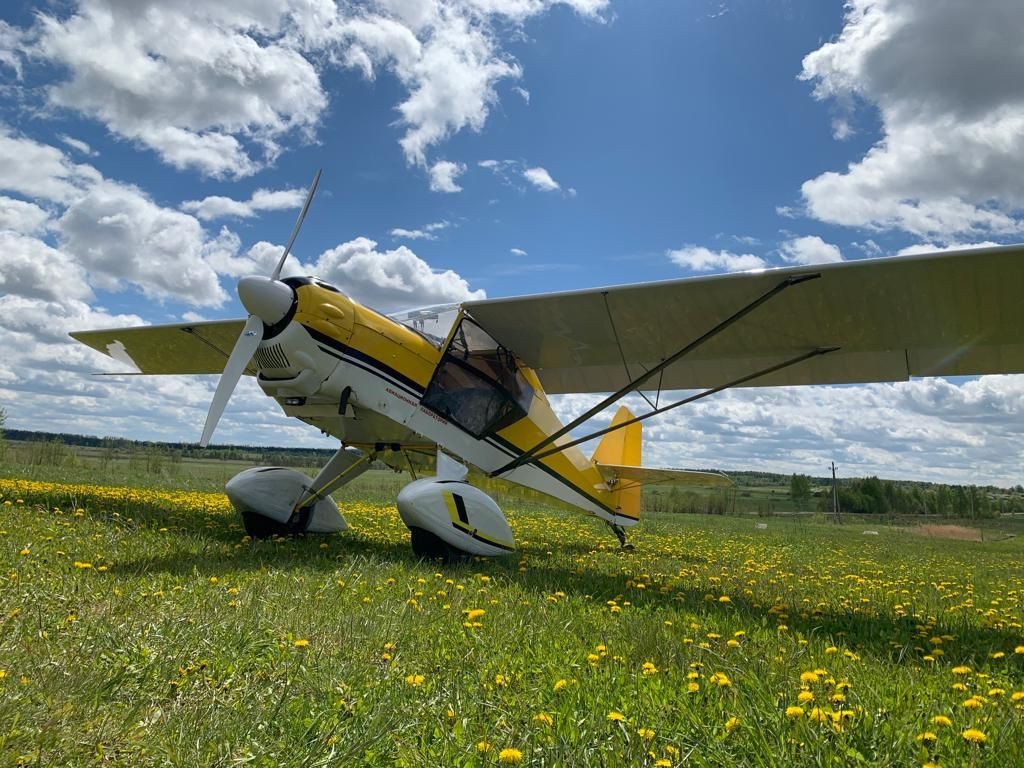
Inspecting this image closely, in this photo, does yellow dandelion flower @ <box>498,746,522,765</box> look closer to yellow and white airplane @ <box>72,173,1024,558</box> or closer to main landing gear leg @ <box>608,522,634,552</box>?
yellow and white airplane @ <box>72,173,1024,558</box>

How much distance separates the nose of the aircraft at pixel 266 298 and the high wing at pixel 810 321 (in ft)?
7.00

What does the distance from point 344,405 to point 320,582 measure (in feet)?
7.86

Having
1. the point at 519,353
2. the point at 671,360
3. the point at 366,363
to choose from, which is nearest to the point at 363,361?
the point at 366,363

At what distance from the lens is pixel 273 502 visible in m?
7.20

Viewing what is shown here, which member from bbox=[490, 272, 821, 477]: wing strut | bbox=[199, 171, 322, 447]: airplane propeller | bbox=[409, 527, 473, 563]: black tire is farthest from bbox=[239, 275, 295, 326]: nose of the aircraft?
bbox=[490, 272, 821, 477]: wing strut

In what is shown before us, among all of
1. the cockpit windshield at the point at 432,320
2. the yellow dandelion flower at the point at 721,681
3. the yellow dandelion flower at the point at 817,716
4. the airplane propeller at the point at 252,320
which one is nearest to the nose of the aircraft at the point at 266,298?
the airplane propeller at the point at 252,320

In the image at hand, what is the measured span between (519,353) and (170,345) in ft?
20.6

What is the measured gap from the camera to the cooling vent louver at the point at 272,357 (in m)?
5.93

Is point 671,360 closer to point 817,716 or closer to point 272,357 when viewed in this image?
point 272,357

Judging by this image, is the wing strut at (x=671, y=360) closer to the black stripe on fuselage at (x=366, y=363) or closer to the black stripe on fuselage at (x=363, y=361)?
the black stripe on fuselage at (x=366, y=363)

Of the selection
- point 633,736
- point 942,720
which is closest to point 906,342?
point 942,720

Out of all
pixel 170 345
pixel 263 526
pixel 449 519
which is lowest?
pixel 263 526

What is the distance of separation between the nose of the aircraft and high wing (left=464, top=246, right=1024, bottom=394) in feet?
7.00

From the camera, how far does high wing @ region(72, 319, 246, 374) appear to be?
9359 mm
